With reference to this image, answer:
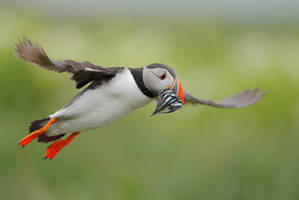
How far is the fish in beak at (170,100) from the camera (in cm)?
197

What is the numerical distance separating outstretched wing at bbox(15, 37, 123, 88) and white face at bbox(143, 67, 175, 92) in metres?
0.21

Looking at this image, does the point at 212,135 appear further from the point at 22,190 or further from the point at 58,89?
the point at 22,190

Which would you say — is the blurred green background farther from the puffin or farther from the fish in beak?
the fish in beak

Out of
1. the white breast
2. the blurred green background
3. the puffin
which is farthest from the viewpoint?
the blurred green background

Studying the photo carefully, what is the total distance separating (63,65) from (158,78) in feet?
1.37

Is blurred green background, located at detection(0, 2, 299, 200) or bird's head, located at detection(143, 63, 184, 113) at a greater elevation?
bird's head, located at detection(143, 63, 184, 113)

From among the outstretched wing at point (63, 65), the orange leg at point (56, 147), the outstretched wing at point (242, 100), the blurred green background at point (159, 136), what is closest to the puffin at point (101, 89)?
the outstretched wing at point (63, 65)

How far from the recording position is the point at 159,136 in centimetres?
886

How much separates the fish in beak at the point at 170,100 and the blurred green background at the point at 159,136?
18.0ft

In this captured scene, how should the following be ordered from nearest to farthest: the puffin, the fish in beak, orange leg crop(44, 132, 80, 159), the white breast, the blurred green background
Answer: the fish in beak, the puffin, the white breast, orange leg crop(44, 132, 80, 159), the blurred green background

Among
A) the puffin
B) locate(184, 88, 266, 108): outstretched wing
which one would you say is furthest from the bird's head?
locate(184, 88, 266, 108): outstretched wing

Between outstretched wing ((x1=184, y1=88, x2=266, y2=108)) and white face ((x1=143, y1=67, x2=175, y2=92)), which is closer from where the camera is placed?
white face ((x1=143, y1=67, x2=175, y2=92))

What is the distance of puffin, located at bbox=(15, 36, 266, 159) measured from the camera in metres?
2.08

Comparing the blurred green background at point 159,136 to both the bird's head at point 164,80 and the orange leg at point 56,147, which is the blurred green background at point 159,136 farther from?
the bird's head at point 164,80
